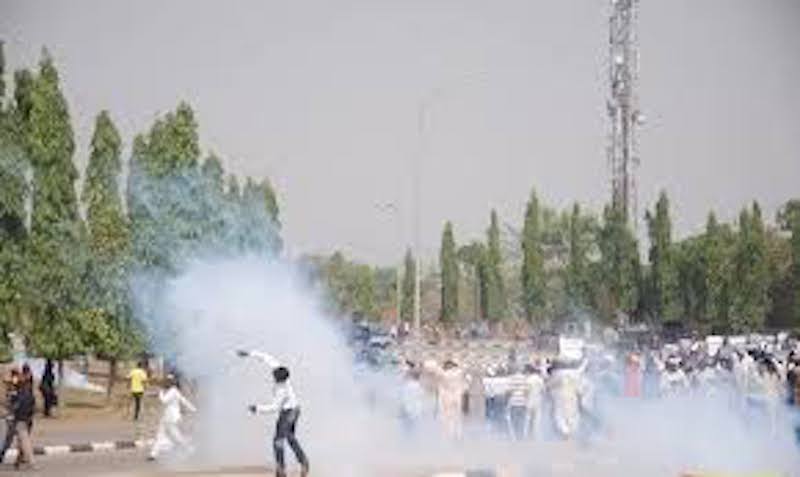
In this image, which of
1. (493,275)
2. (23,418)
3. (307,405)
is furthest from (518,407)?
(493,275)

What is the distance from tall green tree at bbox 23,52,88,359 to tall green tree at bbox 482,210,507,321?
186 ft

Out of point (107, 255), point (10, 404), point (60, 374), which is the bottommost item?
point (10, 404)

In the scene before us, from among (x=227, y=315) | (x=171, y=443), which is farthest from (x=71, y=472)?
(x=227, y=315)

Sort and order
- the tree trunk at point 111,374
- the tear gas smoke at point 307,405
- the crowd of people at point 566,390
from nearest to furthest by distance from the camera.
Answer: the tear gas smoke at point 307,405 < the crowd of people at point 566,390 < the tree trunk at point 111,374

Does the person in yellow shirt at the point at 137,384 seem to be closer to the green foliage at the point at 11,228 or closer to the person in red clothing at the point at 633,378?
the green foliage at the point at 11,228

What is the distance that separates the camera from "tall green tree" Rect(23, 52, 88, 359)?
34.5 m

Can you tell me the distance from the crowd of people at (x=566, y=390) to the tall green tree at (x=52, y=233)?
1120cm

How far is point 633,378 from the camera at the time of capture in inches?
1097

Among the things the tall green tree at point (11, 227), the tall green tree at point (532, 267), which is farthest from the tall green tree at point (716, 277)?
the tall green tree at point (11, 227)

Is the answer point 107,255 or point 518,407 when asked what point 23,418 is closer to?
point 518,407

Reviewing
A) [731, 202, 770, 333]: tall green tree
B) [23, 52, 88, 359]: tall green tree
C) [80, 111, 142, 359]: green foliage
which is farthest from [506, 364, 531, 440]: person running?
[731, 202, 770, 333]: tall green tree

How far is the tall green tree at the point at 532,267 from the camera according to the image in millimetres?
83375

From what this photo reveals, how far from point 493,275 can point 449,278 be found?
5.61 metres

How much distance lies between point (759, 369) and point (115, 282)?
17.0 m
